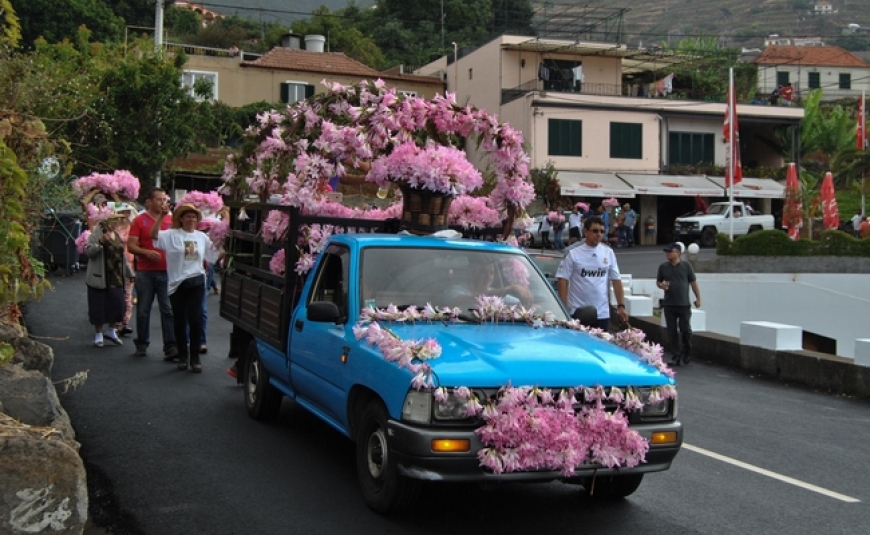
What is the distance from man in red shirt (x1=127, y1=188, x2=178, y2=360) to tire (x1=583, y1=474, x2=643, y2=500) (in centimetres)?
659

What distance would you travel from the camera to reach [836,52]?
104438 millimetres

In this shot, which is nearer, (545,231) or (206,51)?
(545,231)

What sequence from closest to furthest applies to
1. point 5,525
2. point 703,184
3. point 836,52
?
1. point 5,525
2. point 703,184
3. point 836,52

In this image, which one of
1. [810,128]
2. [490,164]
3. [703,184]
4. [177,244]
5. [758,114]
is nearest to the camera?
[490,164]

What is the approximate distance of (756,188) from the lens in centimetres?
4519

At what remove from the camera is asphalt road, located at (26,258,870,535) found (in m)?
5.77

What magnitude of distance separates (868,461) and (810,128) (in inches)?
1902

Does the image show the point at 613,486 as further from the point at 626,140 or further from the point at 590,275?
the point at 626,140

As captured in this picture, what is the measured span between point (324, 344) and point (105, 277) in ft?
21.4

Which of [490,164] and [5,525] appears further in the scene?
[490,164]

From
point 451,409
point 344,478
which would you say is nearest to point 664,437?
point 451,409

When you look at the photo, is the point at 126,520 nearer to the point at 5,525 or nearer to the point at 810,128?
the point at 5,525

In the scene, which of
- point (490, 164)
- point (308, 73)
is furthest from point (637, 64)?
point (490, 164)

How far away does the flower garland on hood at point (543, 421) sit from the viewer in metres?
5.14
